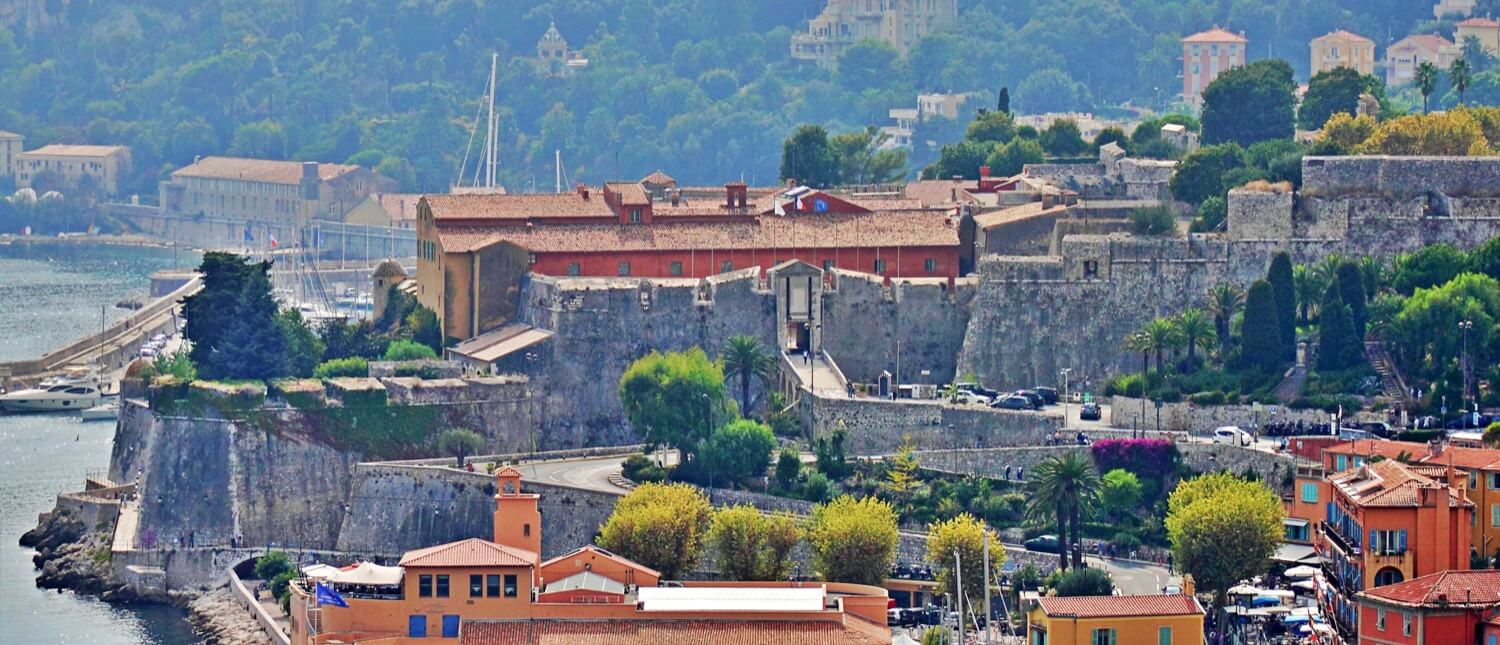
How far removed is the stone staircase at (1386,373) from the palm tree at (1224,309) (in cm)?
392

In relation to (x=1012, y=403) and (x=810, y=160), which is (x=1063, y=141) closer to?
(x=810, y=160)

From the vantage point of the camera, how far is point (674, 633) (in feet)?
248

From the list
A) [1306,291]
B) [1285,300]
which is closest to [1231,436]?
[1285,300]

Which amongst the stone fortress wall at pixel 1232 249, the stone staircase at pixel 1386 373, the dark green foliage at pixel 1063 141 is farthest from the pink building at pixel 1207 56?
the stone staircase at pixel 1386 373

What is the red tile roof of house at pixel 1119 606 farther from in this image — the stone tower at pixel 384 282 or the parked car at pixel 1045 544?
the stone tower at pixel 384 282

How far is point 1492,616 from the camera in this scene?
6762 centimetres

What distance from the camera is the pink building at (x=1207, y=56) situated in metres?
191

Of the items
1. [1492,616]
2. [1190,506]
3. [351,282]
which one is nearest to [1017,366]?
[1190,506]

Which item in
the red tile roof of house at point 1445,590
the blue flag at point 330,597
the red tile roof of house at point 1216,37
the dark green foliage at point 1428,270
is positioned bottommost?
the blue flag at point 330,597

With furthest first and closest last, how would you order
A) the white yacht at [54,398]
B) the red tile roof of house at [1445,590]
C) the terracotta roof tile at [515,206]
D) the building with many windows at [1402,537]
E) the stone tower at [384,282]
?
the white yacht at [54,398], the stone tower at [384,282], the terracotta roof tile at [515,206], the building with many windows at [1402,537], the red tile roof of house at [1445,590]

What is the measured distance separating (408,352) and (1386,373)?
84.5 ft

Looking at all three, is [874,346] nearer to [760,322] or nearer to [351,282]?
[760,322]

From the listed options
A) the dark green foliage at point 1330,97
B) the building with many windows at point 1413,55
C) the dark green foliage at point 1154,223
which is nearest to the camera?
the dark green foliage at point 1154,223

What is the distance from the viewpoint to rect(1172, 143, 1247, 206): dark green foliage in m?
104
